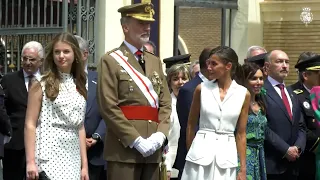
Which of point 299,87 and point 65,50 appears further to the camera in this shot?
point 299,87

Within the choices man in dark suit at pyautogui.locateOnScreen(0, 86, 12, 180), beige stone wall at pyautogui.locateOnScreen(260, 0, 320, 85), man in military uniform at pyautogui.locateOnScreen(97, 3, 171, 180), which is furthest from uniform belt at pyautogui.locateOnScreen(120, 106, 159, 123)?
beige stone wall at pyautogui.locateOnScreen(260, 0, 320, 85)

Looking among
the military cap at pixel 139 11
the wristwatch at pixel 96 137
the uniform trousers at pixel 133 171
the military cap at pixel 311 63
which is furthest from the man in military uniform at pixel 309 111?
the military cap at pixel 139 11

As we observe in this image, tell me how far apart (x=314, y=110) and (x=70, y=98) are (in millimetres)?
3249

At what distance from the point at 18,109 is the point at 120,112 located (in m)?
1.98

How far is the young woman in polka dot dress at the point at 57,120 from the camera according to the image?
6102 mm

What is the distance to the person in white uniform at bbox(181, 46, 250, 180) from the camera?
669 cm

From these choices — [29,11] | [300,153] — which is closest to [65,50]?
[300,153]

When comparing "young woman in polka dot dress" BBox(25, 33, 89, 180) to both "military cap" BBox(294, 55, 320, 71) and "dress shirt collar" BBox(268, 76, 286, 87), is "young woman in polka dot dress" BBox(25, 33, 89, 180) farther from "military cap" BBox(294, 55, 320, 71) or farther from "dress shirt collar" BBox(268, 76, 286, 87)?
"military cap" BBox(294, 55, 320, 71)

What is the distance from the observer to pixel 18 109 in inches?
318

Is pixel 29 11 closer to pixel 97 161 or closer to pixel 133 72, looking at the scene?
pixel 97 161

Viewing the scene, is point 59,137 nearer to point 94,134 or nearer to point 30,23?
point 94,134

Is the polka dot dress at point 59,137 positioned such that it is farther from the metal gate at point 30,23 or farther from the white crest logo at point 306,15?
the white crest logo at point 306,15

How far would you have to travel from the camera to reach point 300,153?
28.0 feet

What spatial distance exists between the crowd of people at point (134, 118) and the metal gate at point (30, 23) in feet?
10.1
